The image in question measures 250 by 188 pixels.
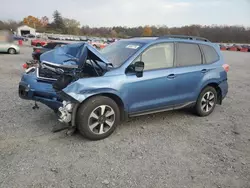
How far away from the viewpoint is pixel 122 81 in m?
3.95

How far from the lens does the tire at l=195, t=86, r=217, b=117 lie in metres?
5.17

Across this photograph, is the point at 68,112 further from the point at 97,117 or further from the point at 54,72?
the point at 54,72

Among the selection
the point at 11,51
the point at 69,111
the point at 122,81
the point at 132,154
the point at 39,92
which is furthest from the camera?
the point at 11,51

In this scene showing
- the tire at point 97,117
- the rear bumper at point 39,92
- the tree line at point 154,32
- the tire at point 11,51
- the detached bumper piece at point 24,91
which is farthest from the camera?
the tree line at point 154,32

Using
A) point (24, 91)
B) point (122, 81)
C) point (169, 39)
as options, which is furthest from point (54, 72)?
point (169, 39)

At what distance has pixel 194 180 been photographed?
296 centimetres

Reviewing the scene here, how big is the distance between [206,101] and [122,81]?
2.37 metres

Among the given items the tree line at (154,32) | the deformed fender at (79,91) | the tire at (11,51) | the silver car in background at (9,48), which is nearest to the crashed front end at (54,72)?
the deformed fender at (79,91)

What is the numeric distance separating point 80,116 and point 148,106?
4.39 feet

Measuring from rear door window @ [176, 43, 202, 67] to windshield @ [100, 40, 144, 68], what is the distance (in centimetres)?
88

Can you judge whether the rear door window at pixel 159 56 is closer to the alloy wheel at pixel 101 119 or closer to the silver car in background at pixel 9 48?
the alloy wheel at pixel 101 119

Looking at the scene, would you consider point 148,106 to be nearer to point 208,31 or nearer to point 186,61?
point 186,61

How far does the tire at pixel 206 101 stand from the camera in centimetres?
517

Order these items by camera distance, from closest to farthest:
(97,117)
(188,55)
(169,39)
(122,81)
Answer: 1. (97,117)
2. (122,81)
3. (169,39)
4. (188,55)
